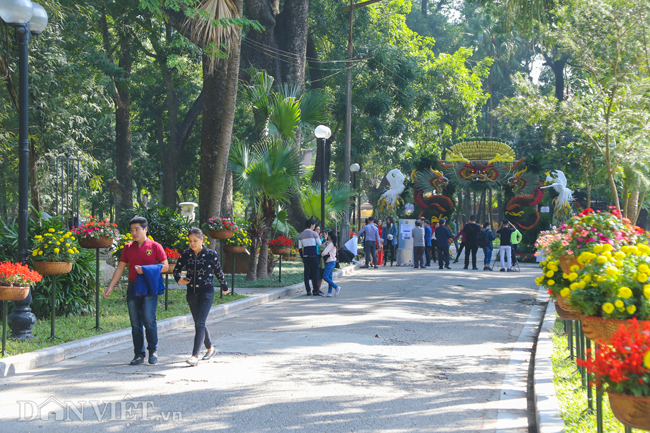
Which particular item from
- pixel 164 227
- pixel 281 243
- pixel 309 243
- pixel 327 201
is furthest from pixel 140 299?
pixel 327 201

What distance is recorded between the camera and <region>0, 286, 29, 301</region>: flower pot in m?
7.43

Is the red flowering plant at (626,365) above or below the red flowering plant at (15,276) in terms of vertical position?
below

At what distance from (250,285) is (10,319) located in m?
8.15

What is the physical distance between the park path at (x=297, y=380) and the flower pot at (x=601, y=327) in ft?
4.54

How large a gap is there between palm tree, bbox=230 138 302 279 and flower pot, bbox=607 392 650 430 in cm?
1354

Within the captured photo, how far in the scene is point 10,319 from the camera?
8.47m

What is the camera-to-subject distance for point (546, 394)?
593 cm

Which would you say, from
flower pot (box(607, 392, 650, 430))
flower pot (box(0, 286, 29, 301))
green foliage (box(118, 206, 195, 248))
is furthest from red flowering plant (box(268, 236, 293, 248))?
flower pot (box(607, 392, 650, 430))

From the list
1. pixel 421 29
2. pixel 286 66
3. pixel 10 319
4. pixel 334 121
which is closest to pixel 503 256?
pixel 286 66

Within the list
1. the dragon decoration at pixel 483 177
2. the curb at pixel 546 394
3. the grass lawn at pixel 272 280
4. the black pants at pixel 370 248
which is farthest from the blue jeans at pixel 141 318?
the dragon decoration at pixel 483 177

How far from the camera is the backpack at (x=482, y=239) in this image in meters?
23.2

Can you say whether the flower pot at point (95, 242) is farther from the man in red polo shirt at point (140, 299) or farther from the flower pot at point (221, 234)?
the flower pot at point (221, 234)

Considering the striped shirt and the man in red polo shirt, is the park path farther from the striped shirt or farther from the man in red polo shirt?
the striped shirt

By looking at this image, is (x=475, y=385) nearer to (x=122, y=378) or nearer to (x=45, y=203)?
(x=122, y=378)
